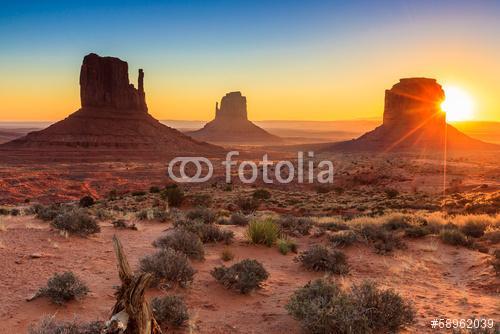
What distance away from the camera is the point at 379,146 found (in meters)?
88.4

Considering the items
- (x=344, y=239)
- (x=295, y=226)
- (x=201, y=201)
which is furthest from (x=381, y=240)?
(x=201, y=201)

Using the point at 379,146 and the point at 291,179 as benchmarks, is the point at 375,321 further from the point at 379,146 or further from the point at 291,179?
the point at 379,146

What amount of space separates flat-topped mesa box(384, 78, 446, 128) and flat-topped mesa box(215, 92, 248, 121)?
91799mm

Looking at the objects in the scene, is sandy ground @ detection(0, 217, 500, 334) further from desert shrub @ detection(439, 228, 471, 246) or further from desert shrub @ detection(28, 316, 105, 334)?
desert shrub @ detection(28, 316, 105, 334)

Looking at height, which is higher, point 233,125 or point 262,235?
point 233,125

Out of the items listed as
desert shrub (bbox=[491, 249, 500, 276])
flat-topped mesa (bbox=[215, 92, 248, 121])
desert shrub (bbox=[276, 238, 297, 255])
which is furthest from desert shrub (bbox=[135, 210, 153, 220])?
flat-topped mesa (bbox=[215, 92, 248, 121])

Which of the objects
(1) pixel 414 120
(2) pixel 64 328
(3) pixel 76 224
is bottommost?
(3) pixel 76 224

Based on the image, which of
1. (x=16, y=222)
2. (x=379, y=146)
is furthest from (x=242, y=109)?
(x=16, y=222)

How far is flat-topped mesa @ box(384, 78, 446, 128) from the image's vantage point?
95.4 m

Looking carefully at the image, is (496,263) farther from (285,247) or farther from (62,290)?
(62,290)

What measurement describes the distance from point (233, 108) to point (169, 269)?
178157 mm

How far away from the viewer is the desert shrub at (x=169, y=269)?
6520 millimetres

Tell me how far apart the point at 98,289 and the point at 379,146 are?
8824 centimetres

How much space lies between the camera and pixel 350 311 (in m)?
4.82
